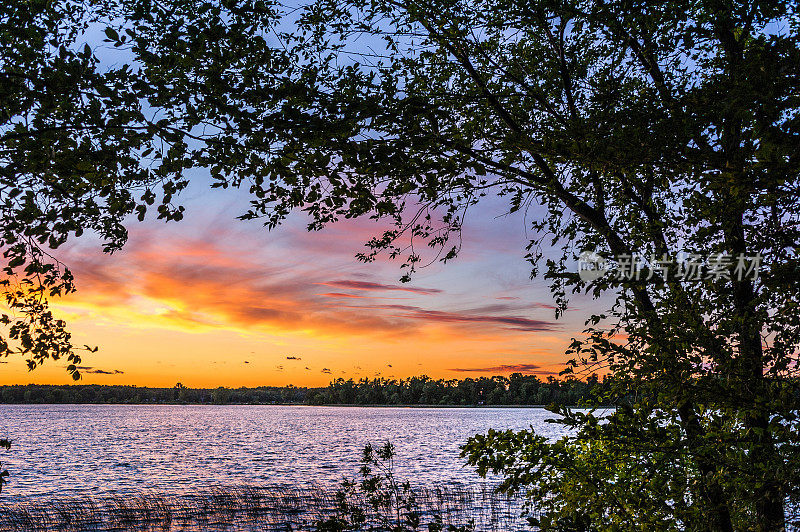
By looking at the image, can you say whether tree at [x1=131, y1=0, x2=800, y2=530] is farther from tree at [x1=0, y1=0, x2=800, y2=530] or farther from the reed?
the reed

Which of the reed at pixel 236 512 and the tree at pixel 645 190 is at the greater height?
the tree at pixel 645 190

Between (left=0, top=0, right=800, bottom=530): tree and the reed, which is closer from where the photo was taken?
(left=0, top=0, right=800, bottom=530): tree

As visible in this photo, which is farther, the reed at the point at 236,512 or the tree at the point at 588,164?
the reed at the point at 236,512

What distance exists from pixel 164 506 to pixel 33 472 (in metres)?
31.5

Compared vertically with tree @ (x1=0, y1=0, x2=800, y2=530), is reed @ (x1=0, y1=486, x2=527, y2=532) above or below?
below

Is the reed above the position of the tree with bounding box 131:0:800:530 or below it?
below

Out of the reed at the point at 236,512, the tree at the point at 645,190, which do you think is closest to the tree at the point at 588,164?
the tree at the point at 645,190

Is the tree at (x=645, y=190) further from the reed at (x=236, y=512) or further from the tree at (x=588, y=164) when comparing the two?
the reed at (x=236, y=512)

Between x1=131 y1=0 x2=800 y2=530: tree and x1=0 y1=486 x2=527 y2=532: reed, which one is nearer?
x1=131 y1=0 x2=800 y2=530: tree

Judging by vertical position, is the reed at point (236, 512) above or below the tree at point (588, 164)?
below

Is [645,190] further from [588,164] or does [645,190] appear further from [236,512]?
[236,512]

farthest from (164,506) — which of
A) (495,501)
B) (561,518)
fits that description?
(561,518)

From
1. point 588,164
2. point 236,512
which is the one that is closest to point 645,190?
point 588,164

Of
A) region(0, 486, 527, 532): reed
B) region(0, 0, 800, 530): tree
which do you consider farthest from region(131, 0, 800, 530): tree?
region(0, 486, 527, 532): reed
